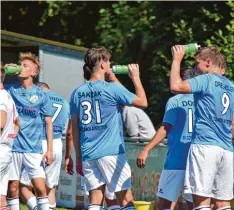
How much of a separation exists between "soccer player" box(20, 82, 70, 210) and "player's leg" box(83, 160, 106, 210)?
7.61 ft

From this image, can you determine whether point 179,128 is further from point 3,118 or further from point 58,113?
point 58,113

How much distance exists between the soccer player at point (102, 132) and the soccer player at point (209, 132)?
69 cm

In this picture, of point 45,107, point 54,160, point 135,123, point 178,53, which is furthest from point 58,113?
point 178,53

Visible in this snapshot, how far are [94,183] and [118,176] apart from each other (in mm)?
262

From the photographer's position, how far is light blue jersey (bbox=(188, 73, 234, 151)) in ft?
29.5

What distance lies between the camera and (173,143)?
1008 centimetres

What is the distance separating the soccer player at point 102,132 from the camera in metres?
9.34

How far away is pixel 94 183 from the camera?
937 cm

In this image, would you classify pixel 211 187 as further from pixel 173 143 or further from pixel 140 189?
pixel 140 189

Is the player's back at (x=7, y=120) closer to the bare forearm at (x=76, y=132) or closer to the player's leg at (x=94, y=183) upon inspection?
the bare forearm at (x=76, y=132)

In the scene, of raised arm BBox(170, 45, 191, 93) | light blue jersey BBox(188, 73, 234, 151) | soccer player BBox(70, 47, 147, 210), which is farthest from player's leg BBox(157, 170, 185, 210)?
raised arm BBox(170, 45, 191, 93)

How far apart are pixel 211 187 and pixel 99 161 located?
1.20 metres

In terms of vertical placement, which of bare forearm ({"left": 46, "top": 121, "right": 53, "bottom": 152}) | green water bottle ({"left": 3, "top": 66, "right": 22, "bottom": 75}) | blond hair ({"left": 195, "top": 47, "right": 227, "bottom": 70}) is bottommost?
bare forearm ({"left": 46, "top": 121, "right": 53, "bottom": 152})

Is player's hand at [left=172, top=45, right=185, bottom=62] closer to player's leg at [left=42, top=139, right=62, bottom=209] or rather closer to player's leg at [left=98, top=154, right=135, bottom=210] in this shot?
player's leg at [left=98, top=154, right=135, bottom=210]
